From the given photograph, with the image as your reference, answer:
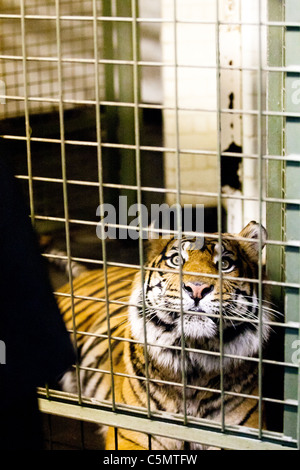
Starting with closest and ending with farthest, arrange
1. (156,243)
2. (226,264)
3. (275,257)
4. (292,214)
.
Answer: (292,214) → (275,257) → (226,264) → (156,243)

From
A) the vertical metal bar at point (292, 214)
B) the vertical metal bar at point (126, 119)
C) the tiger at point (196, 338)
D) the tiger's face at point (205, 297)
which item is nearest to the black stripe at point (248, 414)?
the tiger at point (196, 338)

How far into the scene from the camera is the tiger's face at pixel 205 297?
2.35 meters

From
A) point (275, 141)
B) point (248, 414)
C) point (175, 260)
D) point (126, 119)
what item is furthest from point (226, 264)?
point (126, 119)

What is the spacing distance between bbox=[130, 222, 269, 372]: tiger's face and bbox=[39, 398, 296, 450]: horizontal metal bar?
1.46 feet

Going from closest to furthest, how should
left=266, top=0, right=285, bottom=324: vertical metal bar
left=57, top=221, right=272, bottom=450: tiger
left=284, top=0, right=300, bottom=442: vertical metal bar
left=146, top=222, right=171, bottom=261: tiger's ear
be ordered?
left=284, top=0, right=300, bottom=442: vertical metal bar, left=266, top=0, right=285, bottom=324: vertical metal bar, left=57, top=221, right=272, bottom=450: tiger, left=146, top=222, right=171, bottom=261: tiger's ear

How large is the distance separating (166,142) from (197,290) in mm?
2741

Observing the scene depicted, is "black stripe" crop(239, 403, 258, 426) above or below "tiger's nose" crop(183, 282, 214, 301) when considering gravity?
below

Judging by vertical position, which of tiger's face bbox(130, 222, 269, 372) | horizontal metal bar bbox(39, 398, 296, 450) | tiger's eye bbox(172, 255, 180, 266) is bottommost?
horizontal metal bar bbox(39, 398, 296, 450)

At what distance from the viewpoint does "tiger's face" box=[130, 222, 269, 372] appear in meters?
2.35

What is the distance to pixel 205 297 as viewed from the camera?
230 centimetres

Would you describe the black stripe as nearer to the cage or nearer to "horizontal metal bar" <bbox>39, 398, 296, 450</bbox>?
the cage

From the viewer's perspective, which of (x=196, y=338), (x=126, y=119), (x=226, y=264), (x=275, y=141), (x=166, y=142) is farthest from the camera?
(x=166, y=142)

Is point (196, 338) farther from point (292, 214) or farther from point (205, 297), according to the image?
point (292, 214)

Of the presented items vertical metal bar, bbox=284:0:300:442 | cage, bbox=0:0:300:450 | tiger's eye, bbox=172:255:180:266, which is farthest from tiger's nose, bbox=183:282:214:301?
vertical metal bar, bbox=284:0:300:442
